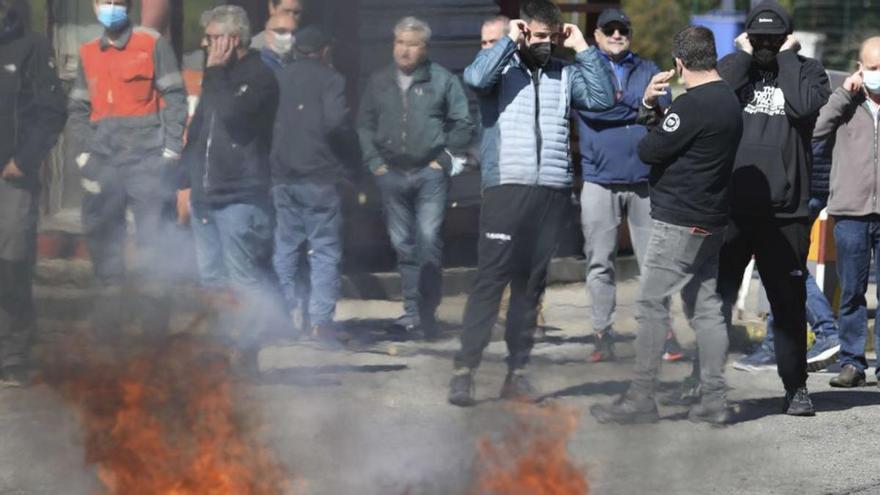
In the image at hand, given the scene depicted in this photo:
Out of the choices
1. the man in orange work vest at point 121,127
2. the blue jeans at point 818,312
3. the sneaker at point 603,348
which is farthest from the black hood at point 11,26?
the blue jeans at point 818,312

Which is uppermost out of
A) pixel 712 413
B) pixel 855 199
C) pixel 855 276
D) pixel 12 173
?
pixel 12 173

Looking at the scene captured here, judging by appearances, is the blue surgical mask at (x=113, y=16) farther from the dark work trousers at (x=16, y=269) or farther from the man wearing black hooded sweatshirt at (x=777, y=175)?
the man wearing black hooded sweatshirt at (x=777, y=175)

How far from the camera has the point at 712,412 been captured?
22.2 feet

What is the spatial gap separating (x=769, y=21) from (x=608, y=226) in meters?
1.53

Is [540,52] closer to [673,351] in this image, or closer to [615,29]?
[615,29]

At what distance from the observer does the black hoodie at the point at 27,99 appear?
4008mm

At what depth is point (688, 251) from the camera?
664cm

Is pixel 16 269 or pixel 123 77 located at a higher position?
pixel 123 77

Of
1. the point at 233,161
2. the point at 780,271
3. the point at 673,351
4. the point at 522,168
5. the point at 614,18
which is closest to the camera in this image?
the point at 233,161

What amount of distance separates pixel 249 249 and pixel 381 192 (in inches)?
31.7

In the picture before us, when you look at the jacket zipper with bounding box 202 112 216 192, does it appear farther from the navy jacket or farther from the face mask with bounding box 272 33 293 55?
the navy jacket

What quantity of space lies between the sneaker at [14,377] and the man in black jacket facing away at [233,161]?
0.64 metres

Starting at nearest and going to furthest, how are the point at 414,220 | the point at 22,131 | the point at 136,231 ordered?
the point at 22,131, the point at 136,231, the point at 414,220

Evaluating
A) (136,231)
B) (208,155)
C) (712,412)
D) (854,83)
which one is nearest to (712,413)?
(712,412)
